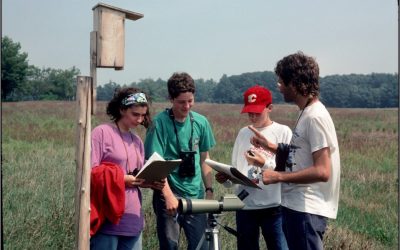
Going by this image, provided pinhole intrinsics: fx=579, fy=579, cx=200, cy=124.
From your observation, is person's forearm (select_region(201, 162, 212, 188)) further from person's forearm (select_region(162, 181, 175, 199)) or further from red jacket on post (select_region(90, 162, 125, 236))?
red jacket on post (select_region(90, 162, 125, 236))

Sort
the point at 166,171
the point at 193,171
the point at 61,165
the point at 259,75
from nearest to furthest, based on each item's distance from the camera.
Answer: the point at 166,171 → the point at 193,171 → the point at 61,165 → the point at 259,75

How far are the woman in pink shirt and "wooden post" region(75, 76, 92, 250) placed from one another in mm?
141

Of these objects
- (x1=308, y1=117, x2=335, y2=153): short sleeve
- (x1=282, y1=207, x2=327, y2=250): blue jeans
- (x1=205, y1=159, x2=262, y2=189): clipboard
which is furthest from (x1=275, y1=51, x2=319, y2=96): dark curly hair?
(x1=282, y1=207, x2=327, y2=250): blue jeans

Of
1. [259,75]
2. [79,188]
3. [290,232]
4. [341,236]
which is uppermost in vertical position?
[259,75]

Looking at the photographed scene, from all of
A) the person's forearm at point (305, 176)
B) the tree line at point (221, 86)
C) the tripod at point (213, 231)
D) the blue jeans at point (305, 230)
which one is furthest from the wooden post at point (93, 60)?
the tree line at point (221, 86)

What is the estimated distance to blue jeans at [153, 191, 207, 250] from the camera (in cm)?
422

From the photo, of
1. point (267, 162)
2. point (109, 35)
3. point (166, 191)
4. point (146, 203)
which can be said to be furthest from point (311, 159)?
point (146, 203)

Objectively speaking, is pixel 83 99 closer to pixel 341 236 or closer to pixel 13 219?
pixel 13 219

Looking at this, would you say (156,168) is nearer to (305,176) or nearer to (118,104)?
(118,104)

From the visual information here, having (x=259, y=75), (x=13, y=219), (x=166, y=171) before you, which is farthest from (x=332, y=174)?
(x=259, y=75)

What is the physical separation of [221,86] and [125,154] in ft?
192

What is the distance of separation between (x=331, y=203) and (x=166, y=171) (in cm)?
103

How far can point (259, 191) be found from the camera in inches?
170

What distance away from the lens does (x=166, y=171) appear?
3645 mm
